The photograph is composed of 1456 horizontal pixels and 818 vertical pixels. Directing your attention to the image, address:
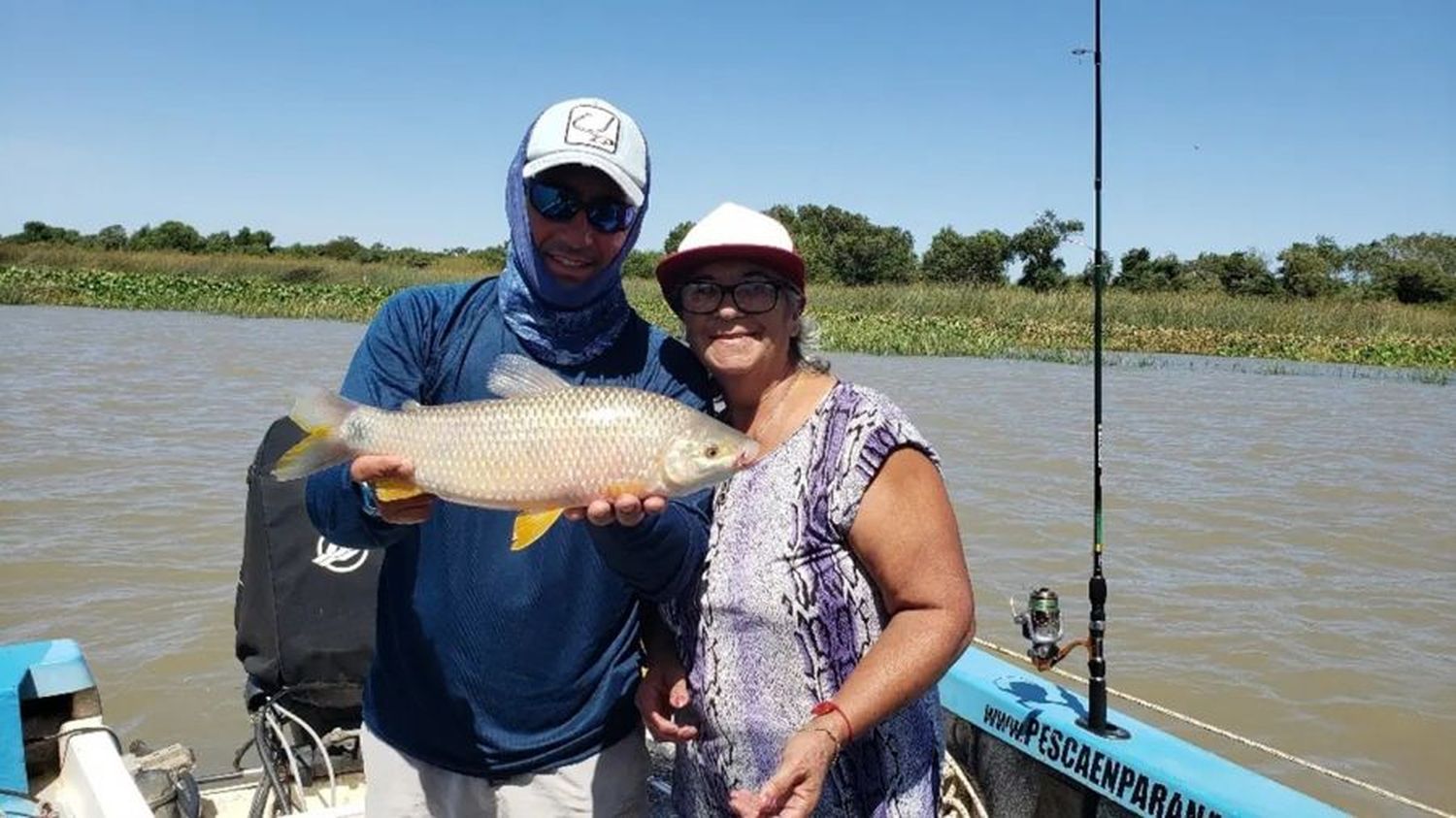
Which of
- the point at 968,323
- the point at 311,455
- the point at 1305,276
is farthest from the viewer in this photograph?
the point at 1305,276

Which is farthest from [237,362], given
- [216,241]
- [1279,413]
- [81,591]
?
[216,241]

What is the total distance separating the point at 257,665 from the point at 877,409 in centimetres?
241

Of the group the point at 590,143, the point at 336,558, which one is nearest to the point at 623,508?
the point at 590,143

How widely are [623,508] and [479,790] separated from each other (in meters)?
0.73

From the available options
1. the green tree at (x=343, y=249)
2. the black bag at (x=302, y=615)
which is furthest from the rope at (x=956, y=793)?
the green tree at (x=343, y=249)

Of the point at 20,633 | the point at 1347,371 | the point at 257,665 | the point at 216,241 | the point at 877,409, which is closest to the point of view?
the point at 877,409

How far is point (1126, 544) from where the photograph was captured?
388 inches

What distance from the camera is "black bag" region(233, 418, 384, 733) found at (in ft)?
11.7

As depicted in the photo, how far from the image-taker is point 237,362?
69.5 feet

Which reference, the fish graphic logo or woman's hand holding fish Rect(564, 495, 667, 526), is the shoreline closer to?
the fish graphic logo

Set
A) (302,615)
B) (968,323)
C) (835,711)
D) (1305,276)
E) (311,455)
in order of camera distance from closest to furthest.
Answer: (835,711), (311,455), (302,615), (968,323), (1305,276)

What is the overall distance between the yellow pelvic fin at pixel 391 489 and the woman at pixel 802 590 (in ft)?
1.87

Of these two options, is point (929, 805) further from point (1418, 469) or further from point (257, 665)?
point (1418, 469)

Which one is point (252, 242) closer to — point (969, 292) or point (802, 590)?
point (969, 292)
